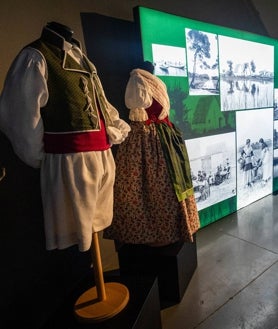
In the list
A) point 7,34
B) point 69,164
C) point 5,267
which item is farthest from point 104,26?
point 5,267

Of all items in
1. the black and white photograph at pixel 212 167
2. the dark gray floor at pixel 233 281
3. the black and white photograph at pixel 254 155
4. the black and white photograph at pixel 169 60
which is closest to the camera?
the dark gray floor at pixel 233 281

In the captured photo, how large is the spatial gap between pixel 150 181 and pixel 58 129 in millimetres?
624

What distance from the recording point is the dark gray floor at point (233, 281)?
1317mm

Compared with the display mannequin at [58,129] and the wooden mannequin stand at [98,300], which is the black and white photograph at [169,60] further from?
the wooden mannequin stand at [98,300]

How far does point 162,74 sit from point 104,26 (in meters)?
0.47

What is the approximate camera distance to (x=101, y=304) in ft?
3.62

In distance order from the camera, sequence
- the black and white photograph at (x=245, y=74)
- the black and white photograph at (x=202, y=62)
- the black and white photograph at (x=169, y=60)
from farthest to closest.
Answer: the black and white photograph at (x=245, y=74), the black and white photograph at (x=202, y=62), the black and white photograph at (x=169, y=60)

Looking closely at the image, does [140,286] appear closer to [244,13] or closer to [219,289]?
[219,289]

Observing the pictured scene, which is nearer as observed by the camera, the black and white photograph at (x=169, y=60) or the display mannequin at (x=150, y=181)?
the display mannequin at (x=150, y=181)

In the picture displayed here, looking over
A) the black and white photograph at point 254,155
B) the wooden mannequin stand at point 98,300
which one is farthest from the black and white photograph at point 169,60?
the wooden mannequin stand at point 98,300

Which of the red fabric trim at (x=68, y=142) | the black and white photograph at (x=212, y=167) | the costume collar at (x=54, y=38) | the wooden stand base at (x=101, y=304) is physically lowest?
the wooden stand base at (x=101, y=304)

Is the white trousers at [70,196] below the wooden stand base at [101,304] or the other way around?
the other way around

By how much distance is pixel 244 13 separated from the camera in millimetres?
2467

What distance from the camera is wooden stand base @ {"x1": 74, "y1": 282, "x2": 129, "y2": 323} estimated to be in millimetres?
1042
